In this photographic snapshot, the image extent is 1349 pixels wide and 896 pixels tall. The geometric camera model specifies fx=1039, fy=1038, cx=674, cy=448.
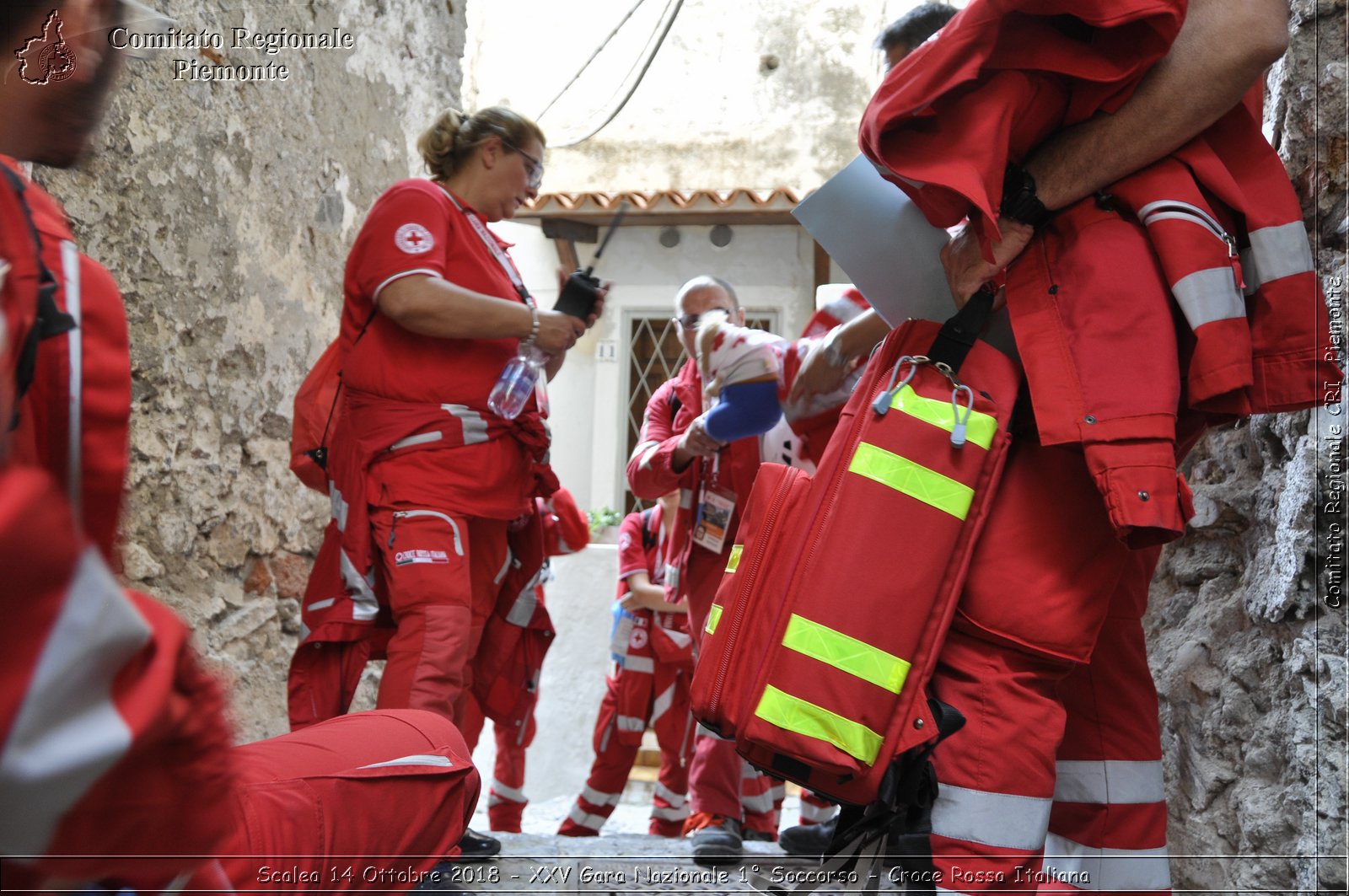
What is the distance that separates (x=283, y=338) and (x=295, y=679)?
117 cm

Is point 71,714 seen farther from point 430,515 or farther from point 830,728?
point 430,515

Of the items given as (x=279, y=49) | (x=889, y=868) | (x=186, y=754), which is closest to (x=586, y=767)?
(x=279, y=49)

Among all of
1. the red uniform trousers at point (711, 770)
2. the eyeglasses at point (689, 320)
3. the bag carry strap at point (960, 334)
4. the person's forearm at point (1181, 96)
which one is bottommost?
the red uniform trousers at point (711, 770)

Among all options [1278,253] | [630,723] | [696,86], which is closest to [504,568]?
[630,723]

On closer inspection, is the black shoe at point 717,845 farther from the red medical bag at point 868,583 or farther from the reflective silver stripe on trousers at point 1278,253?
the reflective silver stripe on trousers at point 1278,253

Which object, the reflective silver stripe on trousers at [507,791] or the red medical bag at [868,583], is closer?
the red medical bag at [868,583]

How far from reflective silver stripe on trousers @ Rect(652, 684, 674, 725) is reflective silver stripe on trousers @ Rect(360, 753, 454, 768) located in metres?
2.71

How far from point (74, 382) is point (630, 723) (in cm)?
315

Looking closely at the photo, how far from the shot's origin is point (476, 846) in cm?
250

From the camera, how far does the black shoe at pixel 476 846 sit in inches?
95.3

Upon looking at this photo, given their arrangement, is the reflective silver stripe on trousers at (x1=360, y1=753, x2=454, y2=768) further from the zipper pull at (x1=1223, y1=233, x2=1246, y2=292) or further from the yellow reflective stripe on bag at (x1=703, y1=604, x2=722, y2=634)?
the zipper pull at (x1=1223, y1=233, x2=1246, y2=292)

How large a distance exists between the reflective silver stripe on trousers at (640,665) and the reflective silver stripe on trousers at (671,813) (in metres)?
0.49

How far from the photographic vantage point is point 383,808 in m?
0.98

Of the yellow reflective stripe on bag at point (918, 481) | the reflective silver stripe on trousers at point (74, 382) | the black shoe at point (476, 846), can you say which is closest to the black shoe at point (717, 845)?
the black shoe at point (476, 846)
